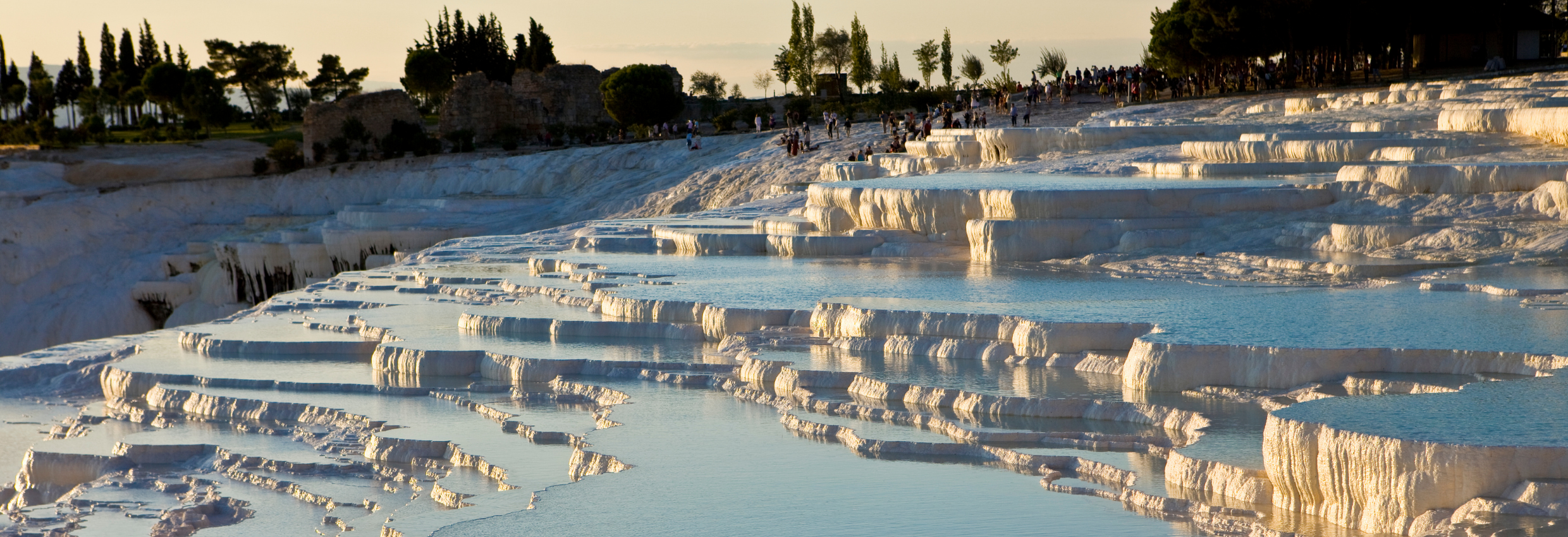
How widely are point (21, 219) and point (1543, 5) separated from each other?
2914 centimetres

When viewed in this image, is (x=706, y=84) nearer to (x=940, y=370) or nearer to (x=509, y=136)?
(x=509, y=136)

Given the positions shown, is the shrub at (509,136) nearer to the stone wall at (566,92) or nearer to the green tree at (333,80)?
the stone wall at (566,92)

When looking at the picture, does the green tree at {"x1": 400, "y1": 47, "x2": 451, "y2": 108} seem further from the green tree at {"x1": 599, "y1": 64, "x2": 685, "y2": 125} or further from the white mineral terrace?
the white mineral terrace

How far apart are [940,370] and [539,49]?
3692 cm

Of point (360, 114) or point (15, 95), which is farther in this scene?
point (15, 95)

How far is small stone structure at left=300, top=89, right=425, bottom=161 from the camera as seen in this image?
30.4m

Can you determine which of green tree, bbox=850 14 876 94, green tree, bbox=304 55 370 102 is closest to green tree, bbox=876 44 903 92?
green tree, bbox=850 14 876 94

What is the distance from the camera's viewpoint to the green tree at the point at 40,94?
40094mm

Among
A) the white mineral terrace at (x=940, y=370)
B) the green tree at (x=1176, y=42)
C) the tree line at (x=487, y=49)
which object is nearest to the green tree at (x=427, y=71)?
the tree line at (x=487, y=49)

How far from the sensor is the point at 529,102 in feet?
109

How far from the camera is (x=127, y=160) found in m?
29.2

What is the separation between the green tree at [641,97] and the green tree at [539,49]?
10382mm

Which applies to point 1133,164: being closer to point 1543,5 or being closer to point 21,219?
point 1543,5

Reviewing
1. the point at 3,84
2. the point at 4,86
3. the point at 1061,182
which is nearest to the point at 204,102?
the point at 4,86
